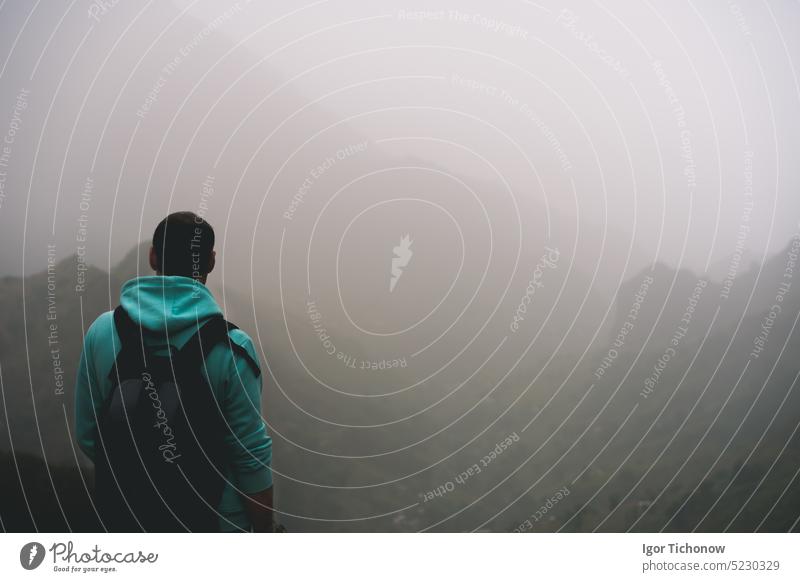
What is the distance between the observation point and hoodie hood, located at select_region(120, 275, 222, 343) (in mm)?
1162

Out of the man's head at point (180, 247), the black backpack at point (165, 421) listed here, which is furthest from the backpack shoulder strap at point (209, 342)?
the man's head at point (180, 247)

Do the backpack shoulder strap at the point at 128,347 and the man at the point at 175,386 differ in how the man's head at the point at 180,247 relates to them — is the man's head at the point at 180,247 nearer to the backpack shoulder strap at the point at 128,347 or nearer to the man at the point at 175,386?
the man at the point at 175,386

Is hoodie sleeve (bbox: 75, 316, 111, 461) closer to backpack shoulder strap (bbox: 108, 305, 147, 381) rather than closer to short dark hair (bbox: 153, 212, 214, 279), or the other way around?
backpack shoulder strap (bbox: 108, 305, 147, 381)

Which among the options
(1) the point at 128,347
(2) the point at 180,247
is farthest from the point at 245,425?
(2) the point at 180,247

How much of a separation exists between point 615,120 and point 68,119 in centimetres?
166

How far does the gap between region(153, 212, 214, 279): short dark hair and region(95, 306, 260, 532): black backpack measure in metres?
0.12

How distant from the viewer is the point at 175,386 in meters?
1.18

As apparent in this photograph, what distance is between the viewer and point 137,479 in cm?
124

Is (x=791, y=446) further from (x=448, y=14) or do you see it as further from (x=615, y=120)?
(x=448, y=14)

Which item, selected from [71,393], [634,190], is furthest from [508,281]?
[71,393]

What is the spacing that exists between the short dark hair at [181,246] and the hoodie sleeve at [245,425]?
0.17 metres

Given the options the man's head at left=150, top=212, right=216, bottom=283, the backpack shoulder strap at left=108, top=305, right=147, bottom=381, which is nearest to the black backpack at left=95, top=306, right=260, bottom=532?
the backpack shoulder strap at left=108, top=305, right=147, bottom=381

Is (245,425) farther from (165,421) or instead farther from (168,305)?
(168,305)

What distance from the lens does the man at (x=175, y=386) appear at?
1.16 metres
